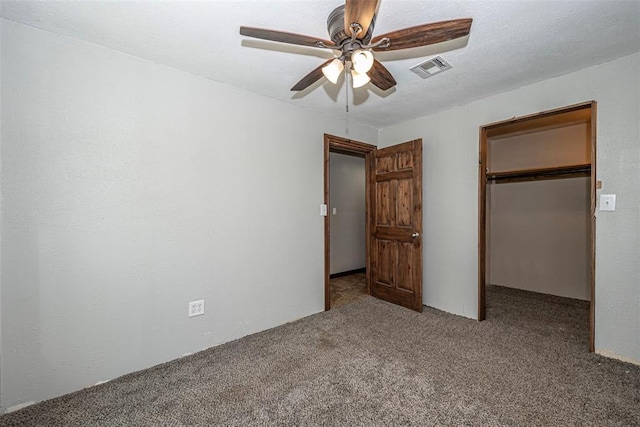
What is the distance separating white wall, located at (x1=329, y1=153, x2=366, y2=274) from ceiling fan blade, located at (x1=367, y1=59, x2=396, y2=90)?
3061mm

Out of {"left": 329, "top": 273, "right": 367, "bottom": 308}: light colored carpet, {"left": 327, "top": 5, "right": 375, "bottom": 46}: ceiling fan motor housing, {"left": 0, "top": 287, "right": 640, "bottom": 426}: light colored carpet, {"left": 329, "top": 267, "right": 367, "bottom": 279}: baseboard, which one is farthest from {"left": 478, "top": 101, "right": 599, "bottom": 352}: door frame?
{"left": 329, "top": 267, "right": 367, "bottom": 279}: baseboard

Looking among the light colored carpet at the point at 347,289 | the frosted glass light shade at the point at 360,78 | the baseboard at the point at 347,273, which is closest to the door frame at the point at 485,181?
the light colored carpet at the point at 347,289

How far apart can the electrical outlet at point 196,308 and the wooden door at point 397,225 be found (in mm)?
2328

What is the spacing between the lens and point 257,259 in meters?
2.70

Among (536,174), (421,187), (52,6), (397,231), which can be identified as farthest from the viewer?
(536,174)

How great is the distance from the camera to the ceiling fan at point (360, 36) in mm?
1256

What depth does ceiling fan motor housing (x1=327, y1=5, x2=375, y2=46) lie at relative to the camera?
1.44 m

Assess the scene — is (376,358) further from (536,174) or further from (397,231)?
(536,174)

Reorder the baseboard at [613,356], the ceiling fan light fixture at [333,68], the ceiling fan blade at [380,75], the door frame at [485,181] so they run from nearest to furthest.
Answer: the ceiling fan light fixture at [333,68]
the ceiling fan blade at [380,75]
the baseboard at [613,356]
the door frame at [485,181]

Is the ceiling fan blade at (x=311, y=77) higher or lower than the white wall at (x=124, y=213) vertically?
higher

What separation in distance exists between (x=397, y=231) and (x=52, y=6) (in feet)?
11.6

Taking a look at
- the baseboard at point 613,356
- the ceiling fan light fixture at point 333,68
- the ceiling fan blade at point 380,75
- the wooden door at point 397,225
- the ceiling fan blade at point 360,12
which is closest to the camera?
the ceiling fan blade at point 360,12

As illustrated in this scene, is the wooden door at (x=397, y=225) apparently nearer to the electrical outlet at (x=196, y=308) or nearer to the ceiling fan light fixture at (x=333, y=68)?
the ceiling fan light fixture at (x=333, y=68)

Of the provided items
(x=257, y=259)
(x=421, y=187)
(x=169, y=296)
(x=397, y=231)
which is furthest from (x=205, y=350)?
(x=421, y=187)
